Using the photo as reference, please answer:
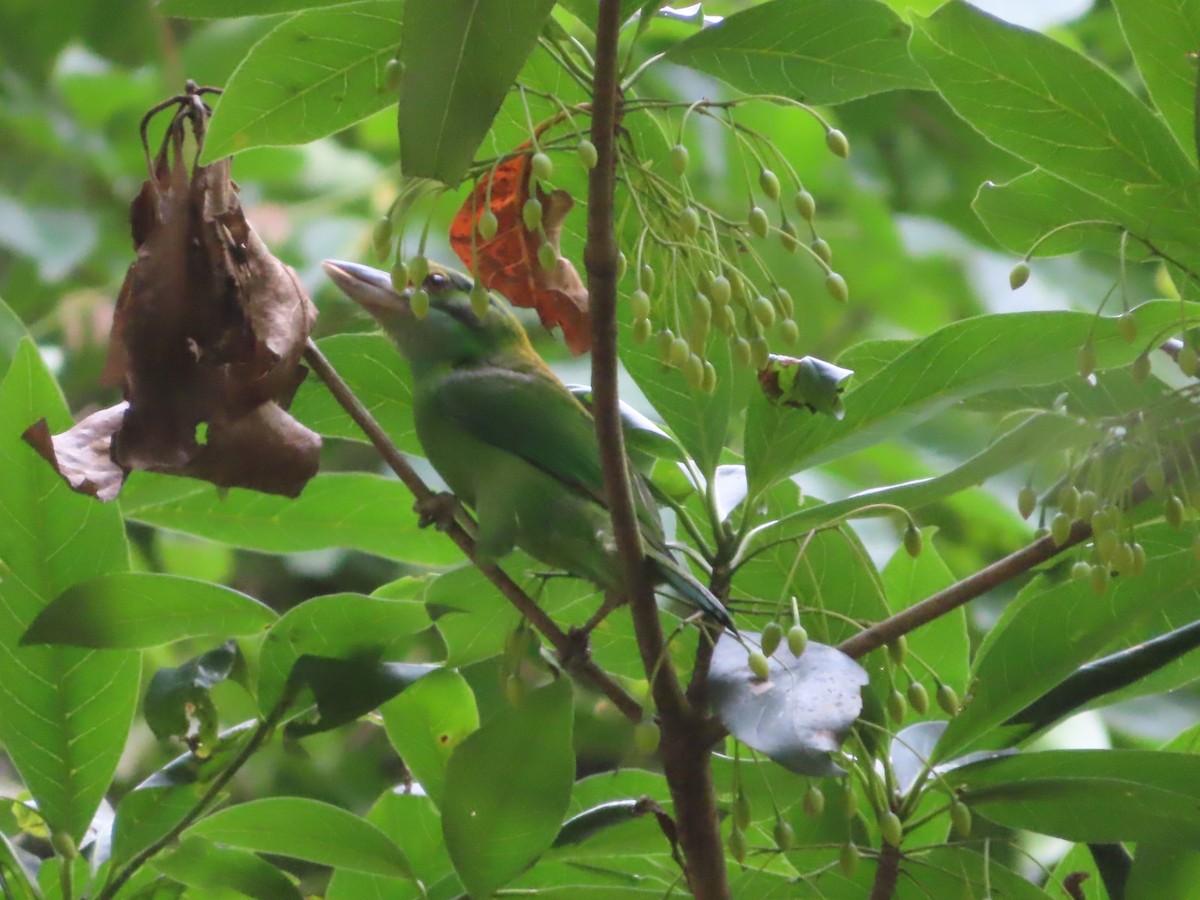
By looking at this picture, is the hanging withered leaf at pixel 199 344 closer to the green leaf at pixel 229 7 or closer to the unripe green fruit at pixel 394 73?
the green leaf at pixel 229 7

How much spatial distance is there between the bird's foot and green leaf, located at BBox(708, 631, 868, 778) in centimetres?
39

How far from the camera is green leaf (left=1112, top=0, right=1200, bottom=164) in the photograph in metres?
1.37

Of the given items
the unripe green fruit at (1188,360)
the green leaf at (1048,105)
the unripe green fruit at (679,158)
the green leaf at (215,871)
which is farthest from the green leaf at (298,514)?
the unripe green fruit at (1188,360)

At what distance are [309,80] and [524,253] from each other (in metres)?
0.32

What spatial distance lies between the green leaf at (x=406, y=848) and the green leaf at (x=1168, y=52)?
1131 millimetres

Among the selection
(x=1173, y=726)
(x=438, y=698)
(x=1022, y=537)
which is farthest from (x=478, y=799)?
(x=1022, y=537)

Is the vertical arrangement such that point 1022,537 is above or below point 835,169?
below

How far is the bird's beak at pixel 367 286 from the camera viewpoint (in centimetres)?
192

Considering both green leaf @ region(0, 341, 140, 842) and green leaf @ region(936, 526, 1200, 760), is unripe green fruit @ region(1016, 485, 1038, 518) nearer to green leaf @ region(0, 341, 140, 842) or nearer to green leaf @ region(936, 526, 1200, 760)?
green leaf @ region(936, 526, 1200, 760)

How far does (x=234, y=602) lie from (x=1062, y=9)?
7.47 feet

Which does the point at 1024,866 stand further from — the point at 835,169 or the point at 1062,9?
the point at 835,169

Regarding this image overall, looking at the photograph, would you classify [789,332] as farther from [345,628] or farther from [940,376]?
[345,628]

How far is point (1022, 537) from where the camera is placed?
11.0 feet

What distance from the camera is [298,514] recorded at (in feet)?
5.84
